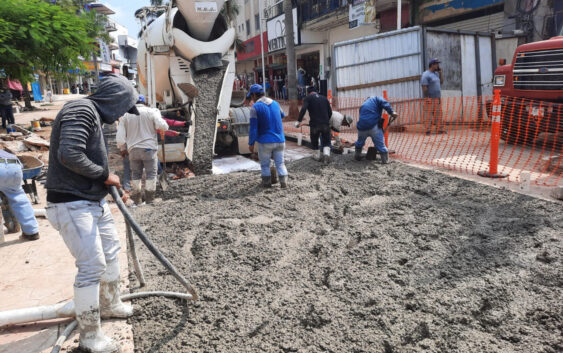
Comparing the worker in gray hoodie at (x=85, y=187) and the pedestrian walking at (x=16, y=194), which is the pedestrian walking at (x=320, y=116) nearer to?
the pedestrian walking at (x=16, y=194)

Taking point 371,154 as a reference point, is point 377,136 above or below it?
above

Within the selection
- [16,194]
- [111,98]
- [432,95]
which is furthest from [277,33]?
[111,98]

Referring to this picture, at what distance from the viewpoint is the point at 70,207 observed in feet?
8.73

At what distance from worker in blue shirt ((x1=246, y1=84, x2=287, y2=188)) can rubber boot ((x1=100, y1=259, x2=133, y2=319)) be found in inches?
144

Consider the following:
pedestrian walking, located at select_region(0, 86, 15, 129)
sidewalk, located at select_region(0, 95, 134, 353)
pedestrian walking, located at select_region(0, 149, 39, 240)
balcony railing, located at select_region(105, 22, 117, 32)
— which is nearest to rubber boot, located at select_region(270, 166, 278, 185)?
sidewalk, located at select_region(0, 95, 134, 353)

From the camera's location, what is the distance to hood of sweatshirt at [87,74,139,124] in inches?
109

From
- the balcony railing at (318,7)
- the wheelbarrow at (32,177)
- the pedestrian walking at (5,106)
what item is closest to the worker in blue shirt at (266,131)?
the wheelbarrow at (32,177)

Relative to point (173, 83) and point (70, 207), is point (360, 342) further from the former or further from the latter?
point (173, 83)

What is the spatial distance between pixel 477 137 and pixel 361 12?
387 inches

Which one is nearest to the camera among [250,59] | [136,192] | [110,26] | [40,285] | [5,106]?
[40,285]

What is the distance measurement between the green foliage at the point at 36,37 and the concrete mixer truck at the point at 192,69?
2506 millimetres

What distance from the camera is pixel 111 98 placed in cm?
279

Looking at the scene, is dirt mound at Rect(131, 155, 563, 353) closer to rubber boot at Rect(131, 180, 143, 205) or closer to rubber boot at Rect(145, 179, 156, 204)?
rubber boot at Rect(145, 179, 156, 204)

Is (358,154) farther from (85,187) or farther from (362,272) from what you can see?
(85,187)
